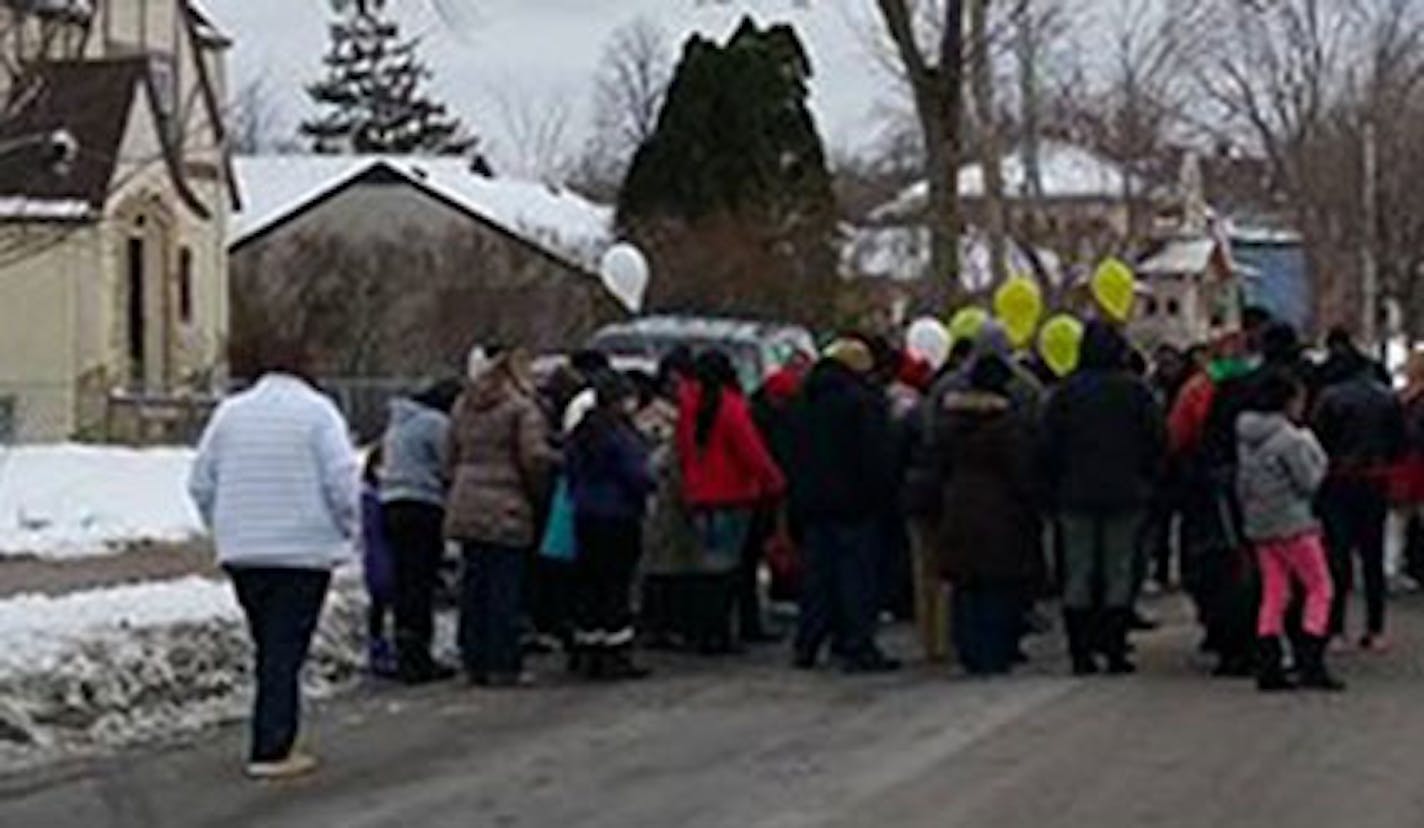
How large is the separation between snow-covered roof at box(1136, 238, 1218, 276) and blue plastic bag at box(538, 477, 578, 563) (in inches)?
2166

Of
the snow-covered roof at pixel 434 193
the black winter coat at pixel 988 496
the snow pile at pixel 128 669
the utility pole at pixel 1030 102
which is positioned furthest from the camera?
the snow-covered roof at pixel 434 193

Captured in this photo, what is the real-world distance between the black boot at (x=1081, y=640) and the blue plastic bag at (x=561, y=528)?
2.76m

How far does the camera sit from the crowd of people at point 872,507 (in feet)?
59.5

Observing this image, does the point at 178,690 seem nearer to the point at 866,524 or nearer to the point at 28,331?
the point at 866,524

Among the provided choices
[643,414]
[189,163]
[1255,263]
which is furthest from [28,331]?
[1255,263]

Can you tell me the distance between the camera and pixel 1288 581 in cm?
1766

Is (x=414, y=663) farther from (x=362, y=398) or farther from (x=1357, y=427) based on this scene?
(x=362, y=398)

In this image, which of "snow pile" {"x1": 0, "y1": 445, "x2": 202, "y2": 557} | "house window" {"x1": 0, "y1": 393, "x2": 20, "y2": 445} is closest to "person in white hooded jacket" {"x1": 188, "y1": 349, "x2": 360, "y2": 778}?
"snow pile" {"x1": 0, "y1": 445, "x2": 202, "y2": 557}

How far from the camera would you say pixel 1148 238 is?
64500 millimetres

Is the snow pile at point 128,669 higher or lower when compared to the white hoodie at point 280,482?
lower

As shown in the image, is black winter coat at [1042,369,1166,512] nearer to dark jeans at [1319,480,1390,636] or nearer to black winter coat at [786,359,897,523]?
black winter coat at [786,359,897,523]

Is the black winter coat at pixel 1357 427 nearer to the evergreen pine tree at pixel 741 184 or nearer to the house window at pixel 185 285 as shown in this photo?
the evergreen pine tree at pixel 741 184

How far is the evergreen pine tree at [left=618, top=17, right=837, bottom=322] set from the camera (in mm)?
48531

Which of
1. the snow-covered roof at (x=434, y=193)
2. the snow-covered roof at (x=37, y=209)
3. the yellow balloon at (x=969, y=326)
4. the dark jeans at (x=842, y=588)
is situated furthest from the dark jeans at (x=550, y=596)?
the snow-covered roof at (x=434, y=193)
